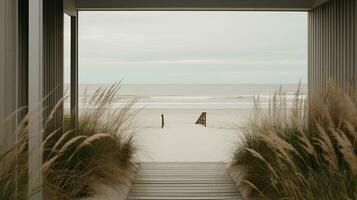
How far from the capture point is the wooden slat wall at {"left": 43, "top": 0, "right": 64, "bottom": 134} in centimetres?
579

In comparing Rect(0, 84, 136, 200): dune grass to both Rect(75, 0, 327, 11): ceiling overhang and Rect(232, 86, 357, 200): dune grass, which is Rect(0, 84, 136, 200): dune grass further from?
Rect(75, 0, 327, 11): ceiling overhang

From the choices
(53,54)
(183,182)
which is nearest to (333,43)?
(183,182)

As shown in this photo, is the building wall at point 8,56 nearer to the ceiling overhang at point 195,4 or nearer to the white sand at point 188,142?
the white sand at point 188,142

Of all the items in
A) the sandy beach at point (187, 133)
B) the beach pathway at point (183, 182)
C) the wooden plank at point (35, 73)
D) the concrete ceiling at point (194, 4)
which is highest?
the concrete ceiling at point (194, 4)

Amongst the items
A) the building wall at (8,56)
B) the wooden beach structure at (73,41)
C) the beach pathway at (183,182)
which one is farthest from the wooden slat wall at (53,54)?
the building wall at (8,56)

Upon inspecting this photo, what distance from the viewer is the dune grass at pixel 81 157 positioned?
2627 mm

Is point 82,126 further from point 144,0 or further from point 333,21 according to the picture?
point 333,21

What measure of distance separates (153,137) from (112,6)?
385cm

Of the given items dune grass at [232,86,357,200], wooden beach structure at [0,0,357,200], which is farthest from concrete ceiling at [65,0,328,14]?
dune grass at [232,86,357,200]

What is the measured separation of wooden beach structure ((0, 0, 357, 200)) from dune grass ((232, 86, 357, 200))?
0.30 m

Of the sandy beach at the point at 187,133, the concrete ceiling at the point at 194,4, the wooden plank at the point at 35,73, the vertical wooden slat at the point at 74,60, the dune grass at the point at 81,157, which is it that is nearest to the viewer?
the dune grass at the point at 81,157

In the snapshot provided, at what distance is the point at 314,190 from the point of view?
9.36ft

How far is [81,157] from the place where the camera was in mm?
4195

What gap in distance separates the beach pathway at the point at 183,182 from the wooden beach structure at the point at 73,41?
35.5 inches
